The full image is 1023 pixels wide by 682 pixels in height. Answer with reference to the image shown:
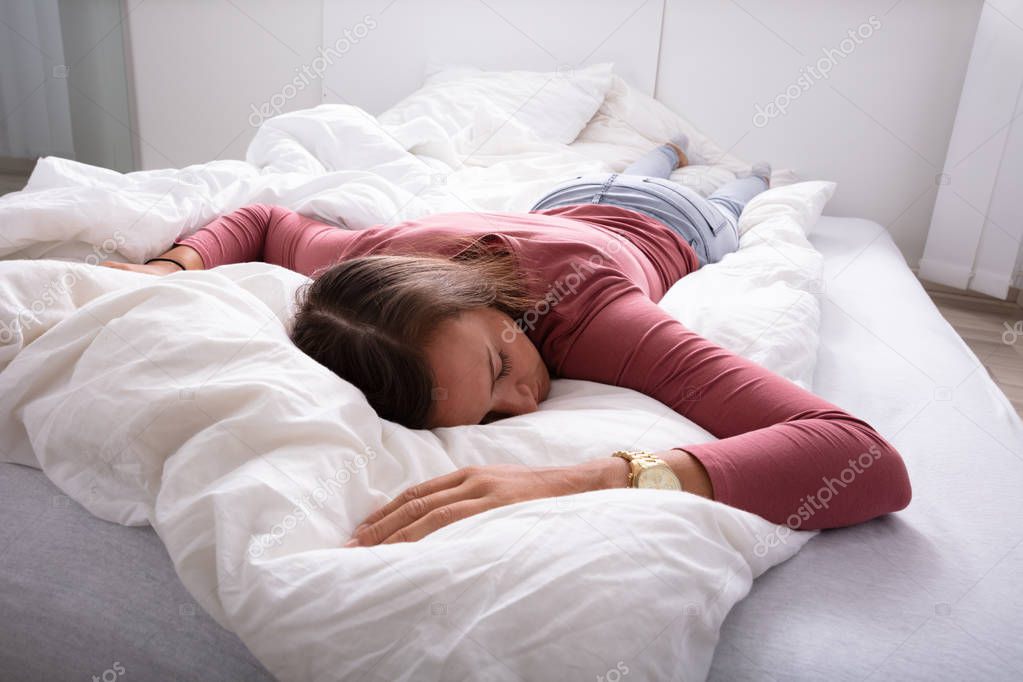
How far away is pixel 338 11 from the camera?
9.86 feet

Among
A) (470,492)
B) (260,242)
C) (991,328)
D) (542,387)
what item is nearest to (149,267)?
(260,242)

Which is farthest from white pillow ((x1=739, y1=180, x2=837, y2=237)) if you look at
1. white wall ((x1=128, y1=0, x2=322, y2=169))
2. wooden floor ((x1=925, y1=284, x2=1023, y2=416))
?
white wall ((x1=128, y1=0, x2=322, y2=169))

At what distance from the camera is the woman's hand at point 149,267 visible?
1026mm

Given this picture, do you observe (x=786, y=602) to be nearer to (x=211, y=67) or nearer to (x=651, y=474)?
(x=651, y=474)

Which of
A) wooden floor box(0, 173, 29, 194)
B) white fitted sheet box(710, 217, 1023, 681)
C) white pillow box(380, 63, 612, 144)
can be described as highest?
white pillow box(380, 63, 612, 144)

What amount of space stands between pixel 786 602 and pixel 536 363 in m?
0.37

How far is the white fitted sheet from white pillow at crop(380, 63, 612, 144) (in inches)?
57.1

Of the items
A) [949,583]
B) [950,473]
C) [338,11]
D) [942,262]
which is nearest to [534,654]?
[949,583]

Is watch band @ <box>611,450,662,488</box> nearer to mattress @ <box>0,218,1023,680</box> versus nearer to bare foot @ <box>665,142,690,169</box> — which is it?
mattress @ <box>0,218,1023,680</box>

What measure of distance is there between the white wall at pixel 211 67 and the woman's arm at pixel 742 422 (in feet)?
8.52

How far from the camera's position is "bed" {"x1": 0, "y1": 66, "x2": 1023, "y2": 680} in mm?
514

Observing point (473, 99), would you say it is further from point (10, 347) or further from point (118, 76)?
point (10, 347)

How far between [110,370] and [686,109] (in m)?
2.37


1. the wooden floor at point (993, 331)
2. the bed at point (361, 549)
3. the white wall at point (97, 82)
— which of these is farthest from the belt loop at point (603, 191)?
the white wall at point (97, 82)
